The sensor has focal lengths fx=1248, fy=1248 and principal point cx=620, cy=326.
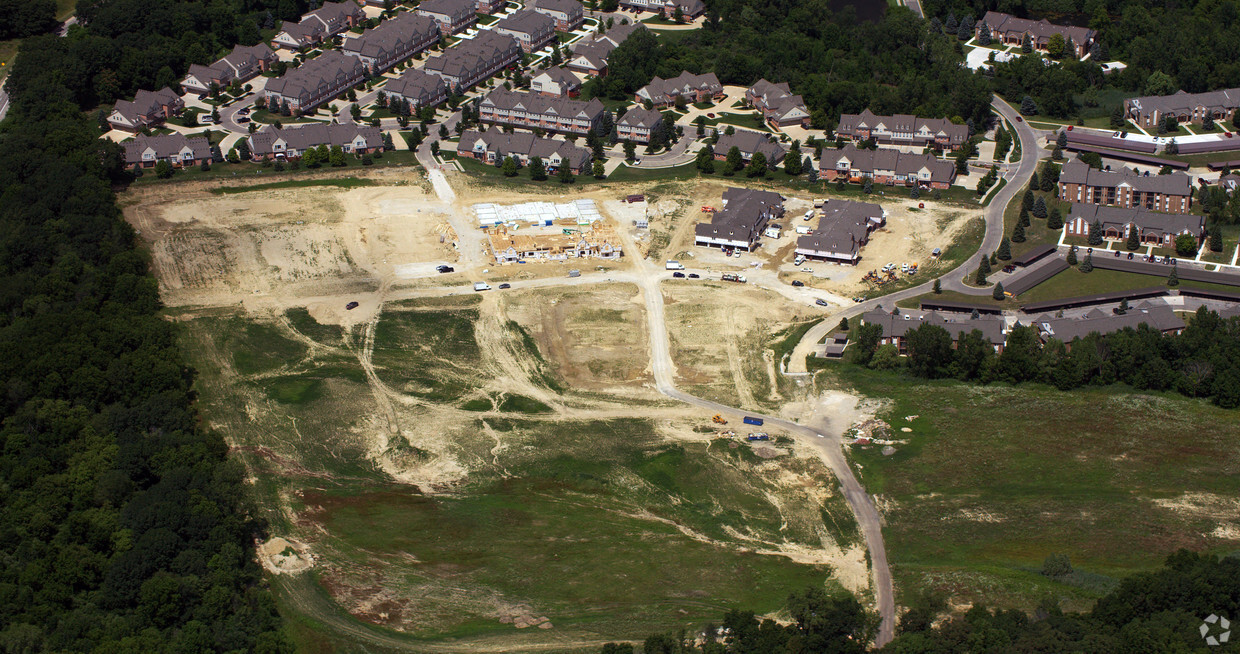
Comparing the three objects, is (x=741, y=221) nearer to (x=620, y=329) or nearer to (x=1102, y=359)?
(x=620, y=329)

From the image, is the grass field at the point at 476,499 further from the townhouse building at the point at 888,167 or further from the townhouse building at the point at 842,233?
the townhouse building at the point at 888,167

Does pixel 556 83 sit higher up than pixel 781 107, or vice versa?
pixel 781 107

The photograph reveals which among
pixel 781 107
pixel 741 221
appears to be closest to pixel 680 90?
pixel 781 107

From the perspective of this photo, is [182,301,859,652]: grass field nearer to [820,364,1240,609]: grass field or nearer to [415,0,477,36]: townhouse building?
[820,364,1240,609]: grass field

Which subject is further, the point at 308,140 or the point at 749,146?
the point at 308,140

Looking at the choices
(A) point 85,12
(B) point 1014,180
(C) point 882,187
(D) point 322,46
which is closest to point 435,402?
(C) point 882,187

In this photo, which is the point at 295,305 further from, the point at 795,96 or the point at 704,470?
the point at 795,96

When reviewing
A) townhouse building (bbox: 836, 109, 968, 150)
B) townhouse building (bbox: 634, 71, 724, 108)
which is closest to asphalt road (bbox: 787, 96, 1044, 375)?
townhouse building (bbox: 836, 109, 968, 150)
